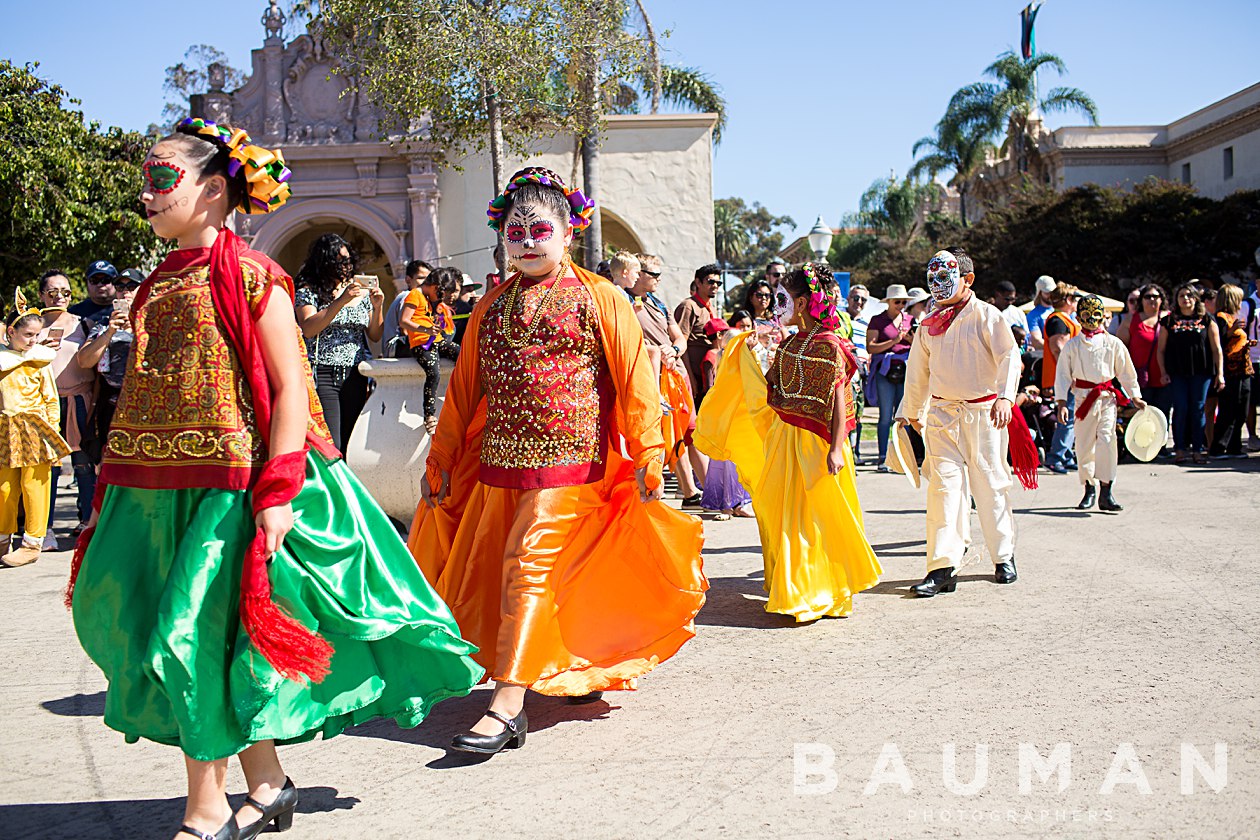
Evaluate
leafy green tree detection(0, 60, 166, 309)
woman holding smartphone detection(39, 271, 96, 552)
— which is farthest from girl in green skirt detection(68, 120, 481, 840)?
leafy green tree detection(0, 60, 166, 309)

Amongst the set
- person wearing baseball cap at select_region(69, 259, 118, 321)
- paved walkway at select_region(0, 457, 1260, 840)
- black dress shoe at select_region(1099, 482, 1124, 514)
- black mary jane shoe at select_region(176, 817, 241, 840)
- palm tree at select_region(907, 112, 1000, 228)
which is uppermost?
palm tree at select_region(907, 112, 1000, 228)

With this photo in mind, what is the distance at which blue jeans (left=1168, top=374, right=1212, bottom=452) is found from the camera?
13789 mm

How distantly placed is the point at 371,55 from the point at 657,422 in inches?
664

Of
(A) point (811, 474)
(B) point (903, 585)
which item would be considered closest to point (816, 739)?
(A) point (811, 474)

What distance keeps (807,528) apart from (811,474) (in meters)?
0.31

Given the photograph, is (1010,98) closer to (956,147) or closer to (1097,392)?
(956,147)

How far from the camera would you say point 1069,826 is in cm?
344

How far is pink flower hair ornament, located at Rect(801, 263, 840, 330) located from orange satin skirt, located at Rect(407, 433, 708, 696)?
201cm

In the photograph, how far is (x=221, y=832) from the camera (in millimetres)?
3230

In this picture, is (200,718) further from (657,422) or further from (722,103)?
(722,103)

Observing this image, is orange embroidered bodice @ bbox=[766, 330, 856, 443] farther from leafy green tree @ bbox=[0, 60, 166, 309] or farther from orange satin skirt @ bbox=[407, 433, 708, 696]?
leafy green tree @ bbox=[0, 60, 166, 309]

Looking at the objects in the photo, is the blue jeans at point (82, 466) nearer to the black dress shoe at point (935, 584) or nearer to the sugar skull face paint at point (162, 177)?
the black dress shoe at point (935, 584)

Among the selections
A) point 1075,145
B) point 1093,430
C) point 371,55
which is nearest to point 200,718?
point 1093,430

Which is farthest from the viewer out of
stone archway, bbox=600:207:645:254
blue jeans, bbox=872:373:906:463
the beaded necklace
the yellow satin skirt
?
stone archway, bbox=600:207:645:254
